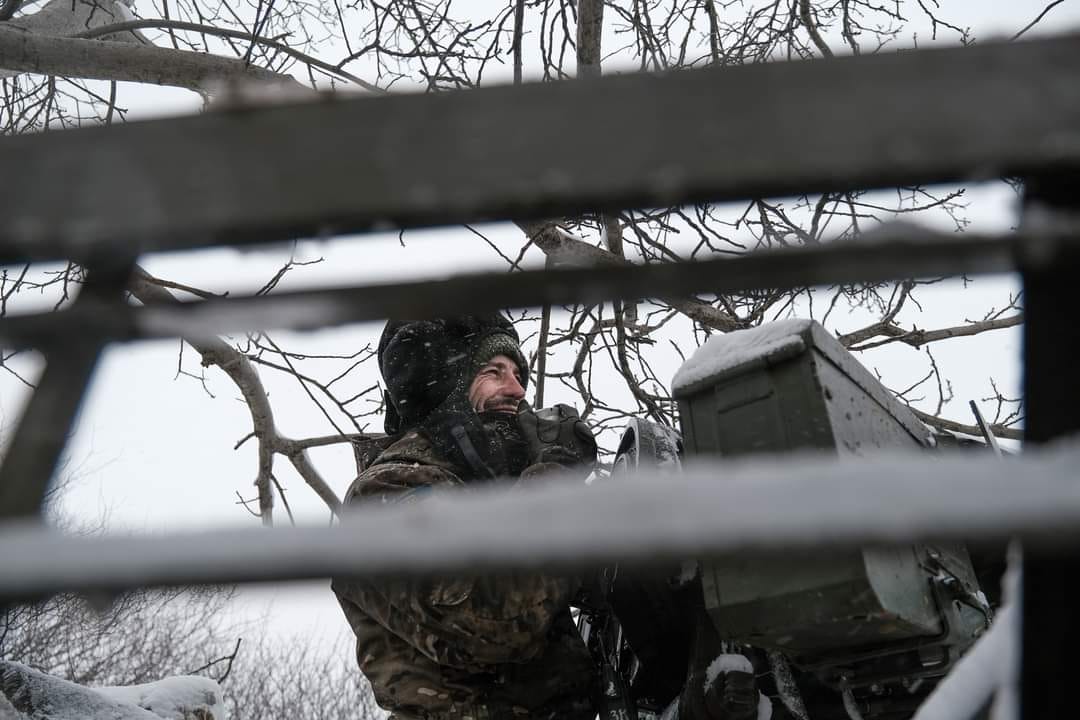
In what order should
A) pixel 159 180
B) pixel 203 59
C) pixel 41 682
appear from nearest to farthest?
1. pixel 159 180
2. pixel 41 682
3. pixel 203 59

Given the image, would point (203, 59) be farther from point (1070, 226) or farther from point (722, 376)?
point (1070, 226)

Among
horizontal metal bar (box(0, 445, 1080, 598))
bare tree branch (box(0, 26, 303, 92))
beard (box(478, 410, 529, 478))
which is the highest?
bare tree branch (box(0, 26, 303, 92))

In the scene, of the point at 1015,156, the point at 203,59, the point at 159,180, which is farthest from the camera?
the point at 203,59

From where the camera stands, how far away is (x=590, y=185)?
770 millimetres

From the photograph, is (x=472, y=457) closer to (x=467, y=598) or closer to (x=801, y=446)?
(x=467, y=598)

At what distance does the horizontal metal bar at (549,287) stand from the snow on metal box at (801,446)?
94 centimetres

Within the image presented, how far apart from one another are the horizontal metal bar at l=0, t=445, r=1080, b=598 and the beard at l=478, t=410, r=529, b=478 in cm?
230

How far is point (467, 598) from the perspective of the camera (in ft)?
7.98

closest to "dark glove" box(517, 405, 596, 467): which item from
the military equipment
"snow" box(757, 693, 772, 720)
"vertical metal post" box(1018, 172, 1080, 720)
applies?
the military equipment

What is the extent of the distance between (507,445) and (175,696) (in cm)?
249

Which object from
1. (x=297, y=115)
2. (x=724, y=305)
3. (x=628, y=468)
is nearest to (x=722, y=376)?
(x=628, y=468)

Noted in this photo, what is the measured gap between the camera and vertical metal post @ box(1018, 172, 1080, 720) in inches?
30.1

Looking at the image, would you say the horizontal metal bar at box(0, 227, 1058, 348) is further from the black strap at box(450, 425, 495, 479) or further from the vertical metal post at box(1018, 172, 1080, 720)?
the black strap at box(450, 425, 495, 479)

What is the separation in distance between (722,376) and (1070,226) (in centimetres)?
122
